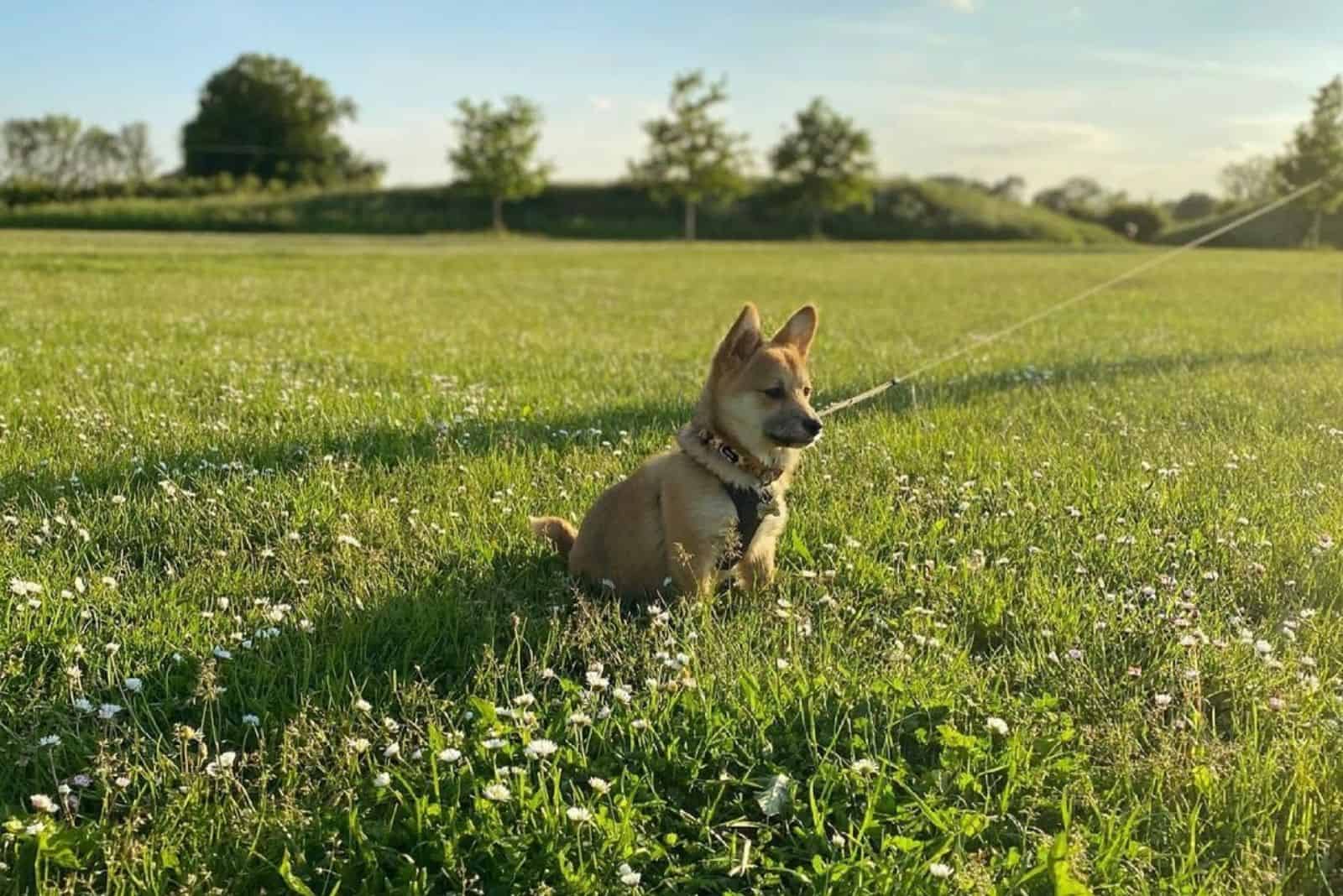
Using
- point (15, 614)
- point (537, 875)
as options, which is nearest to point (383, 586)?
point (15, 614)

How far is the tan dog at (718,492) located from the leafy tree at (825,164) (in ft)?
249

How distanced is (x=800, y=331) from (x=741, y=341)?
20.4 inches

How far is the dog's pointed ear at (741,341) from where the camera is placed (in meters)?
4.46

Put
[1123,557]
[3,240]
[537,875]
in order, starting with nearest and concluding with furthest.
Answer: [537,875] → [1123,557] → [3,240]

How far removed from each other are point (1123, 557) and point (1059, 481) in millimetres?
1266

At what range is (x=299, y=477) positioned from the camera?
549 centimetres

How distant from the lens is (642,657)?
3607 millimetres

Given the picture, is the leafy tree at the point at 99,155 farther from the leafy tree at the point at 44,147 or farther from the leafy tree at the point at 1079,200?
the leafy tree at the point at 1079,200

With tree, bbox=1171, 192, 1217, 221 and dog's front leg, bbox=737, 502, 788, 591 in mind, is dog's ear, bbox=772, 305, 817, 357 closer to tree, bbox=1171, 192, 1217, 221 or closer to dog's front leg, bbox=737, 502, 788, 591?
dog's front leg, bbox=737, 502, 788, 591

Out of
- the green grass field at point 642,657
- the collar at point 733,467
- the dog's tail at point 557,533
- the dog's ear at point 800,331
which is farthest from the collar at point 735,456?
the dog's tail at point 557,533

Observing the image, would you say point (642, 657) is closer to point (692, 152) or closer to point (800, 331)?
point (800, 331)

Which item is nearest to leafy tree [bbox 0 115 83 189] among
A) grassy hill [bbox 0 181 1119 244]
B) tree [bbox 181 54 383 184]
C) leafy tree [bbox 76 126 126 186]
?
leafy tree [bbox 76 126 126 186]

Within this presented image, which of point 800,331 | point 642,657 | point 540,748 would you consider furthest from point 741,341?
point 540,748

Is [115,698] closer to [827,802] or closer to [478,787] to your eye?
[478,787]
